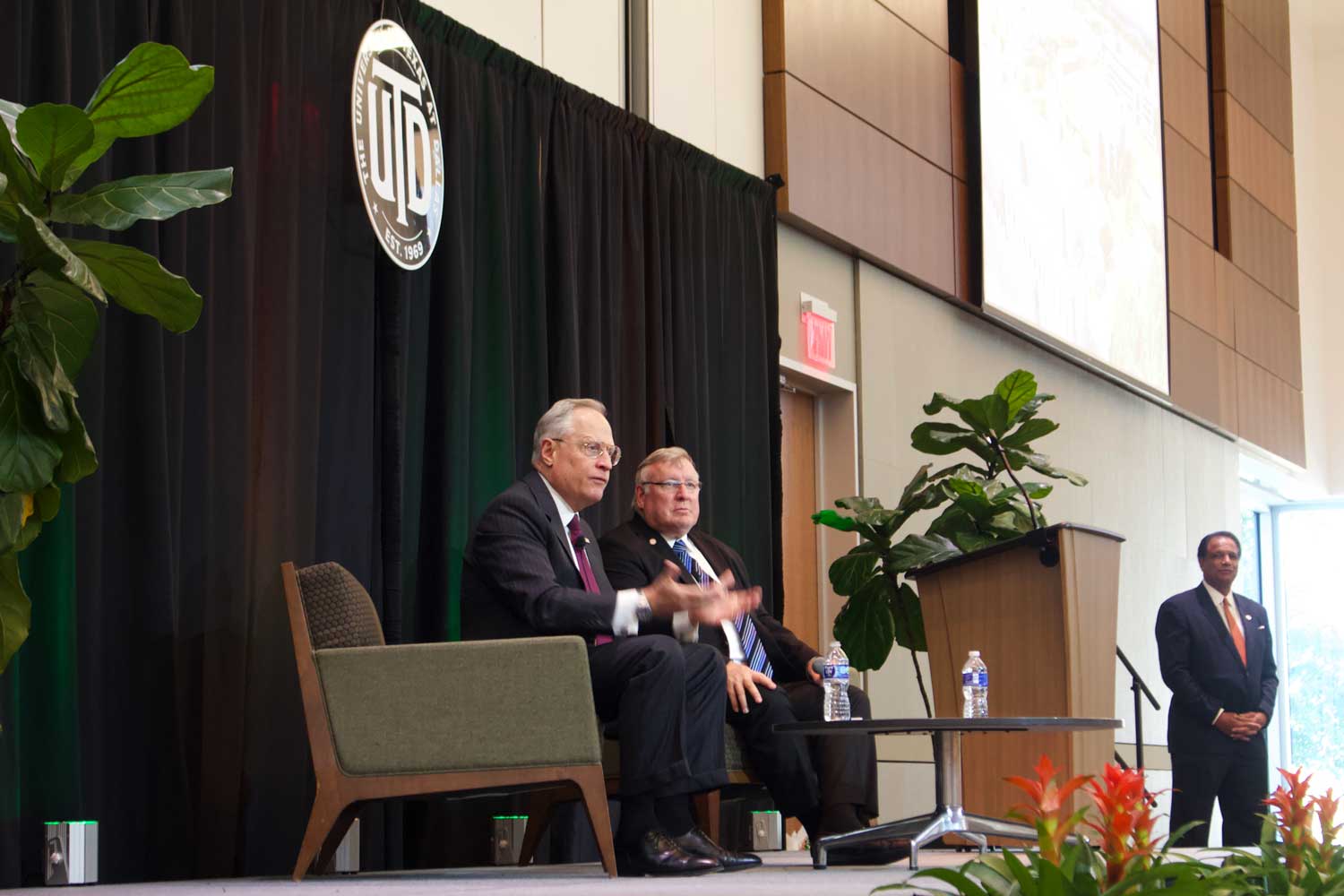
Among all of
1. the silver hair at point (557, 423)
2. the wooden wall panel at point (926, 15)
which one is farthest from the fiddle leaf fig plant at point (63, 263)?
the wooden wall panel at point (926, 15)

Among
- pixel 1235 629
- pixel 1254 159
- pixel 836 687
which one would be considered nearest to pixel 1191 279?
pixel 1254 159

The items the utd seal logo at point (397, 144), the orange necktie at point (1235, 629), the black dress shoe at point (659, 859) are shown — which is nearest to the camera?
the black dress shoe at point (659, 859)

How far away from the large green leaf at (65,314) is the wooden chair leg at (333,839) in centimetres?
127

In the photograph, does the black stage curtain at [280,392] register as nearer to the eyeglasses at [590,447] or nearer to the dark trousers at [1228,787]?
the eyeglasses at [590,447]

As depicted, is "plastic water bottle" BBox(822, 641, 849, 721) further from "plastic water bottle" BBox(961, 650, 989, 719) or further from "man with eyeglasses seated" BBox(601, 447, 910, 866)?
"plastic water bottle" BBox(961, 650, 989, 719)

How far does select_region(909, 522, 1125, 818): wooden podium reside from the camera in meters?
4.34

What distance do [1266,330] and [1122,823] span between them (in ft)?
36.4

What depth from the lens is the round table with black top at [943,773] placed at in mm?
3592

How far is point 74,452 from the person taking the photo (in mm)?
2268

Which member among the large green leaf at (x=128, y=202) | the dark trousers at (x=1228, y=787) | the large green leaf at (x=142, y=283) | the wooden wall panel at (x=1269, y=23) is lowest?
the dark trousers at (x=1228, y=787)

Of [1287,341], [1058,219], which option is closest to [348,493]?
[1058,219]

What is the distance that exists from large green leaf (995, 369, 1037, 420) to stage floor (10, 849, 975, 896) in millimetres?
2009

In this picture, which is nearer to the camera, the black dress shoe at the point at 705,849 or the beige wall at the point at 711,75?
the black dress shoe at the point at 705,849

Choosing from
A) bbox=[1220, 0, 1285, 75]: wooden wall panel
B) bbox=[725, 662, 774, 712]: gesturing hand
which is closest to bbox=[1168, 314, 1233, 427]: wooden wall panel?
bbox=[1220, 0, 1285, 75]: wooden wall panel
